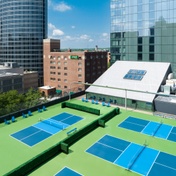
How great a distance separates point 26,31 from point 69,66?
1551 inches

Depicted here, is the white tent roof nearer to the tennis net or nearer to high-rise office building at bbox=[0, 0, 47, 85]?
the tennis net

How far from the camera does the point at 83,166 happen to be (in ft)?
77.9

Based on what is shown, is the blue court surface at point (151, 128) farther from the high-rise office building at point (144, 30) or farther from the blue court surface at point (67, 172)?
Answer: the high-rise office building at point (144, 30)

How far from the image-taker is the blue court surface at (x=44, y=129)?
103ft

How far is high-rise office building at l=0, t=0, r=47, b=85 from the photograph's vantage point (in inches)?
4304

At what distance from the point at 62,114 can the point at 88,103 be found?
8.83m

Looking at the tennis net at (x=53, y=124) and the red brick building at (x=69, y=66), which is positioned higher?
the red brick building at (x=69, y=66)

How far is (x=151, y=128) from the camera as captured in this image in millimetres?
34906

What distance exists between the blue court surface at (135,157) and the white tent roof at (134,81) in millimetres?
16493

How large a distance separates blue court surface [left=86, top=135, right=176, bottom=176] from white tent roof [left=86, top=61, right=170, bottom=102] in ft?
54.1

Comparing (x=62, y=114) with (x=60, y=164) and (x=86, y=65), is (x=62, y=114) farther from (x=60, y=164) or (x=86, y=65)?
(x=86, y=65)

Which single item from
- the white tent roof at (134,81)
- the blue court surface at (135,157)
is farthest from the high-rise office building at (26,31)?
the blue court surface at (135,157)

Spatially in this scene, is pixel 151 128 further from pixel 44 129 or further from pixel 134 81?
pixel 44 129

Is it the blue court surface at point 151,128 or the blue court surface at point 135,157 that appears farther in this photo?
the blue court surface at point 151,128
